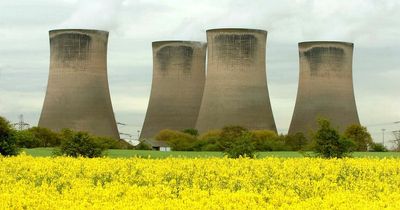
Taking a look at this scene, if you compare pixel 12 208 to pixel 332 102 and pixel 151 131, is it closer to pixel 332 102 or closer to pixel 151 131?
pixel 332 102

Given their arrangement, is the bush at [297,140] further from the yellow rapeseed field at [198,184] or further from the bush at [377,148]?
the yellow rapeseed field at [198,184]

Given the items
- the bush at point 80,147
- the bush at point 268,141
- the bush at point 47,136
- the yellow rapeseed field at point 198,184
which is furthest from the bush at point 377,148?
the yellow rapeseed field at point 198,184

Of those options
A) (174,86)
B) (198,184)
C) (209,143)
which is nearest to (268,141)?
(209,143)

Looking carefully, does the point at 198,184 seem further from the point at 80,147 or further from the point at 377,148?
the point at 377,148

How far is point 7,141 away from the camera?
18.4m

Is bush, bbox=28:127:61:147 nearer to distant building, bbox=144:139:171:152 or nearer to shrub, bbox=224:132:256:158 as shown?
distant building, bbox=144:139:171:152

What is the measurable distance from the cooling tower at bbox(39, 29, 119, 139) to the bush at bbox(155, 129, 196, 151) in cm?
384

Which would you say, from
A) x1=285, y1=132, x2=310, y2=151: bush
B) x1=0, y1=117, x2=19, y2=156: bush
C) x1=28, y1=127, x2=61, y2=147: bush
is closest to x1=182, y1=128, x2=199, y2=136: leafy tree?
x1=285, y1=132, x2=310, y2=151: bush

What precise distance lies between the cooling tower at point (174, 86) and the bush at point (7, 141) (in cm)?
3011

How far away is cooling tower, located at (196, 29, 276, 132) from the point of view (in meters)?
42.7

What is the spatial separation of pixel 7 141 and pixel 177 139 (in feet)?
80.2

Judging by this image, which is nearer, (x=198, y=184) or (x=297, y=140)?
(x=198, y=184)

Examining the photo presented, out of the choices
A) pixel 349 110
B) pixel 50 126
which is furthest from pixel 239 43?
pixel 50 126

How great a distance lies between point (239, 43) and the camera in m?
42.6
